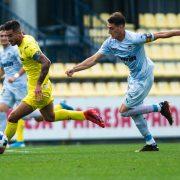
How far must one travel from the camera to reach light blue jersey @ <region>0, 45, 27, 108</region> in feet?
51.6

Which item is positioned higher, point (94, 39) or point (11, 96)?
point (94, 39)

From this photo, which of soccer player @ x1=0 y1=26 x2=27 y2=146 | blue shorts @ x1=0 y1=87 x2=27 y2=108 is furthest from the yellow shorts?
blue shorts @ x1=0 y1=87 x2=27 y2=108

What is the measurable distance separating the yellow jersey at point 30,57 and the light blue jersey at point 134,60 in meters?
1.15

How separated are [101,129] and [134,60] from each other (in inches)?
264

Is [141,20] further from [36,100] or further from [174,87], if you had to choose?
[36,100]

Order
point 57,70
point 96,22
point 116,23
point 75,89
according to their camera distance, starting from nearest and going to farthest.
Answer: point 116,23 → point 75,89 → point 57,70 → point 96,22

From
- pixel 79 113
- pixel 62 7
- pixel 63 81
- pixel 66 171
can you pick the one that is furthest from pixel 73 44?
pixel 66 171

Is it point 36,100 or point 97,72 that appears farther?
point 97,72

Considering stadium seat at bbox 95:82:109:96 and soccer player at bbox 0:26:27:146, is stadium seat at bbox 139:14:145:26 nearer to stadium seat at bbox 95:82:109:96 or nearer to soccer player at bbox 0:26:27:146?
stadium seat at bbox 95:82:109:96

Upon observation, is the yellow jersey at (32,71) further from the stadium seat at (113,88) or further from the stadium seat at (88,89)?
the stadium seat at (113,88)

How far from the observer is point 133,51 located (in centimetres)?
1290

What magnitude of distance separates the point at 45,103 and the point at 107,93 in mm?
7906

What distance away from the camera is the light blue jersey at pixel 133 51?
12.8m

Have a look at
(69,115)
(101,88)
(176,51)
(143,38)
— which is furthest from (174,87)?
(143,38)
